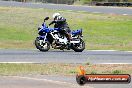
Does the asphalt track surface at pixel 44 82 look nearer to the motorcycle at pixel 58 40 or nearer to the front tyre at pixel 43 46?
the front tyre at pixel 43 46

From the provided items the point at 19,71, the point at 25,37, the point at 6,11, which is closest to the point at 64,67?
the point at 19,71

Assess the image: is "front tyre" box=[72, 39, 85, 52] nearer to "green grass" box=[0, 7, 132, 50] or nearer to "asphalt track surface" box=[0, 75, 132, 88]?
"green grass" box=[0, 7, 132, 50]

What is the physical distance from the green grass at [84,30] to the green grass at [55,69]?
9.40 metres

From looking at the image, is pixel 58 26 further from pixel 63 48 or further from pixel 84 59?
pixel 84 59

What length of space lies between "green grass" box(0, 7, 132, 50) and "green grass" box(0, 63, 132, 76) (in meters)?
9.40

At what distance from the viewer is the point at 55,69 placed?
47.2ft

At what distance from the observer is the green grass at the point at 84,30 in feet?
87.6

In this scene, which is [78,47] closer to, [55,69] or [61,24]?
[61,24]

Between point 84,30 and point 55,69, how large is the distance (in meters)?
19.4

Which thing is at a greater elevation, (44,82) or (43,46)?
(44,82)

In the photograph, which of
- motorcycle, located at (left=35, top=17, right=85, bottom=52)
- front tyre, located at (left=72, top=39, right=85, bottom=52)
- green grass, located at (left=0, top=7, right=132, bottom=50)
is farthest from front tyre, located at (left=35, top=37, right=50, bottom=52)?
green grass, located at (left=0, top=7, right=132, bottom=50)

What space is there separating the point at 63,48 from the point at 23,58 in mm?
4497

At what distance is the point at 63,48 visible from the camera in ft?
73.4

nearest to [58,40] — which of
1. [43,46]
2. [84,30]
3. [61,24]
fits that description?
[61,24]
